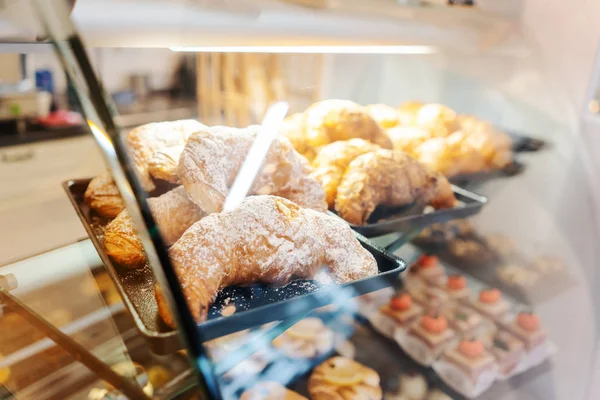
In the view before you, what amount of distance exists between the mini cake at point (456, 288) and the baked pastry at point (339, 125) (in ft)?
3.08

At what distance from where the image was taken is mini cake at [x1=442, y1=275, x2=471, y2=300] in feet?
6.64

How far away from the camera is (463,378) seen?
64.1 inches

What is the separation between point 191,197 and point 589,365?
6.19 ft

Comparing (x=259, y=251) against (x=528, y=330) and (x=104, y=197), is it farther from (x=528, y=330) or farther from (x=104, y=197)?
(x=528, y=330)

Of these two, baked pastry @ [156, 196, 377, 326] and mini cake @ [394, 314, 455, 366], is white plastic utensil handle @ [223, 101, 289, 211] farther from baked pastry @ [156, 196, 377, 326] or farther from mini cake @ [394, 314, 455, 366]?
mini cake @ [394, 314, 455, 366]

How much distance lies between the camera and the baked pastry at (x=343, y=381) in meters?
1.38

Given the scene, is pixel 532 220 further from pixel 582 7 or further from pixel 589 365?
pixel 582 7

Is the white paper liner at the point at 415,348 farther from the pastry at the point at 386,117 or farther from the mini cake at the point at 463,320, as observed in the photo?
the pastry at the point at 386,117

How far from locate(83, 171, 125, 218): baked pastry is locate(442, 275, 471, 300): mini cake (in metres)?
1.53

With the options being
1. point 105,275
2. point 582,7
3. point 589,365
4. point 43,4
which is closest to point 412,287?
point 589,365

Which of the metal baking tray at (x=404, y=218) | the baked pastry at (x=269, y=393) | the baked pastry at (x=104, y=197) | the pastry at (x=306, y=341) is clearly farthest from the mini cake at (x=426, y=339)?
the baked pastry at (x=104, y=197)

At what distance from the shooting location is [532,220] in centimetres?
206

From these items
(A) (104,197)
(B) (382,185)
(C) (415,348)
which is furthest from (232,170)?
(C) (415,348)

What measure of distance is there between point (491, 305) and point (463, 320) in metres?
0.15
